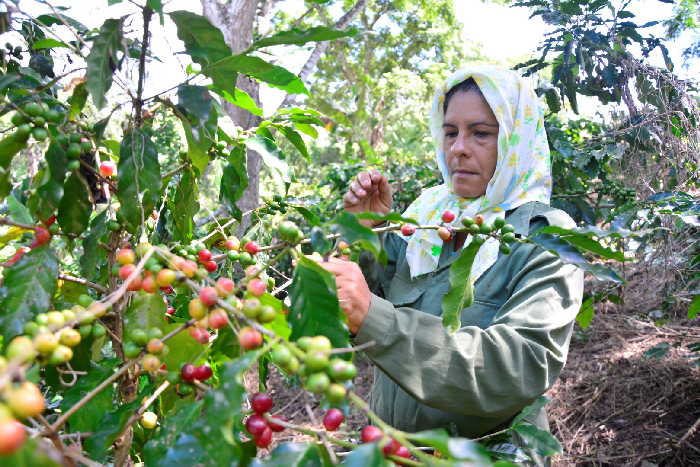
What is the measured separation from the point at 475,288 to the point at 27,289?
1.14 metres

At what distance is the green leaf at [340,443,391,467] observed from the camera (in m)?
0.50

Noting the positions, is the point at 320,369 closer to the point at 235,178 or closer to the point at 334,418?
the point at 334,418

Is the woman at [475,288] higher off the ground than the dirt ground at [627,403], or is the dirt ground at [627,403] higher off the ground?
the woman at [475,288]

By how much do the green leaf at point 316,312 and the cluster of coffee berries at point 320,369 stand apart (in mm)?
187

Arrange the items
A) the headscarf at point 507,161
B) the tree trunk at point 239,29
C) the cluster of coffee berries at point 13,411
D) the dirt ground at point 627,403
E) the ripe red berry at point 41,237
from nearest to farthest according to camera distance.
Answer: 1. the cluster of coffee berries at point 13,411
2. the ripe red berry at point 41,237
3. the headscarf at point 507,161
4. the dirt ground at point 627,403
5. the tree trunk at point 239,29

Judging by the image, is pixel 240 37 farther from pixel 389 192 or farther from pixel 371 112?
pixel 371 112

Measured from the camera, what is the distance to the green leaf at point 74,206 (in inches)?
35.0

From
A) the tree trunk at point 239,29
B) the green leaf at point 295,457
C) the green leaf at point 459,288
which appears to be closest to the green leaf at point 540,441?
the green leaf at point 459,288

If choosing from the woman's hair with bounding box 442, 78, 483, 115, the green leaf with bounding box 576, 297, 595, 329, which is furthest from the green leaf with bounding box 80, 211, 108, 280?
the green leaf with bounding box 576, 297, 595, 329

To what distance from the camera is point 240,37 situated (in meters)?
4.08

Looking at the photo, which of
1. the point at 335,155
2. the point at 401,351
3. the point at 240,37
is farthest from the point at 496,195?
the point at 335,155

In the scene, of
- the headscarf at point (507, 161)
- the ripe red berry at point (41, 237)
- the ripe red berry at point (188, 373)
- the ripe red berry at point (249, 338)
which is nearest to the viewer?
the ripe red berry at point (249, 338)

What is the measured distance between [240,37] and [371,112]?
8.95 metres

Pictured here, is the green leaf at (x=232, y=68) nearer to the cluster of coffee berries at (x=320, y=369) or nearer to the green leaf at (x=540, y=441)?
the cluster of coffee berries at (x=320, y=369)
